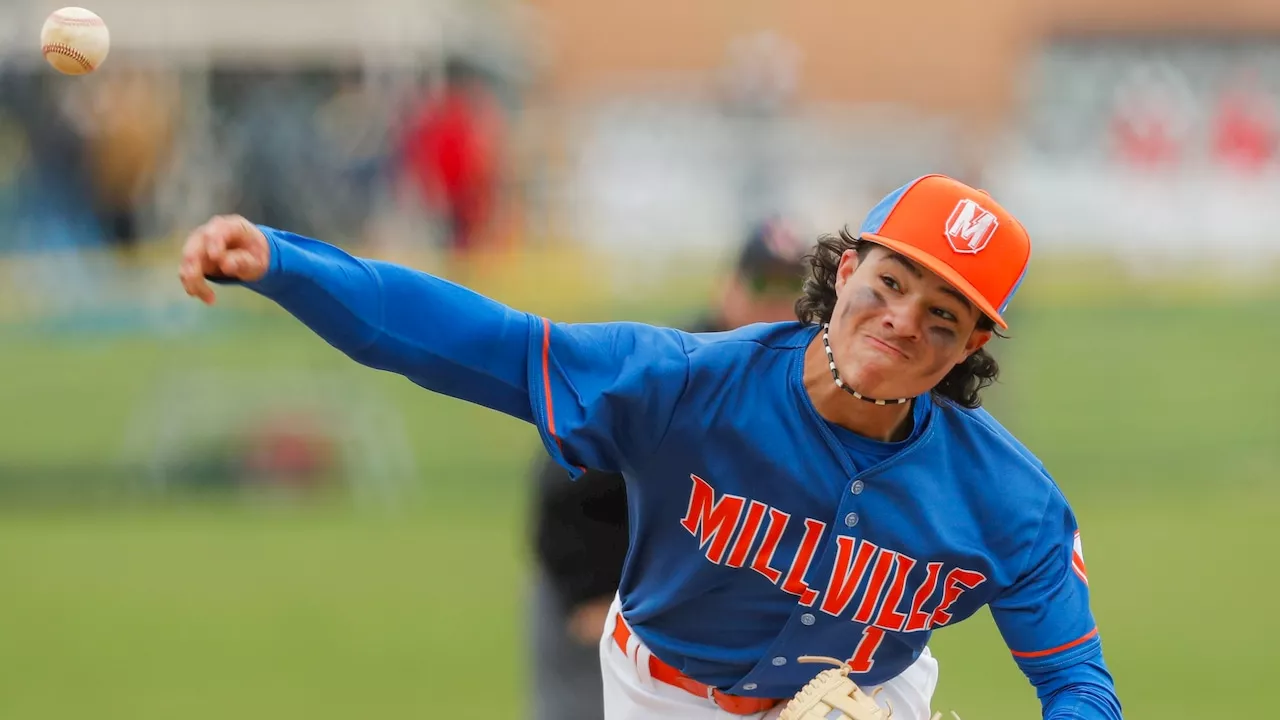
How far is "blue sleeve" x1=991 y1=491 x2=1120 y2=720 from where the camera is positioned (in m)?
3.68

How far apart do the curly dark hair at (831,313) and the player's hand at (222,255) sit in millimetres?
1341

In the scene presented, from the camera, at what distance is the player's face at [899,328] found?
3441mm

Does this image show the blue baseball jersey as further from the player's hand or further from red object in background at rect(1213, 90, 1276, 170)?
red object in background at rect(1213, 90, 1276, 170)

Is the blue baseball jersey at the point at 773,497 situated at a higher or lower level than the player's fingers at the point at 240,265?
lower

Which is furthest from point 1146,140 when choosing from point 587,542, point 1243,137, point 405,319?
point 405,319

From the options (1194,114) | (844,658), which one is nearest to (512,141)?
(1194,114)

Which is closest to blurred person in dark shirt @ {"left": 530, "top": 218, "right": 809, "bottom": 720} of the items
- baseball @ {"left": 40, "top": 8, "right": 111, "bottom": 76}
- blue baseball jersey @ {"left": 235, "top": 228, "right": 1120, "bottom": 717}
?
blue baseball jersey @ {"left": 235, "top": 228, "right": 1120, "bottom": 717}

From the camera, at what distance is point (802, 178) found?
74.1 feet

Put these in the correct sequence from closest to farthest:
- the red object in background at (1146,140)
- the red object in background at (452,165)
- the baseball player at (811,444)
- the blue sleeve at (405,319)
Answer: the blue sleeve at (405,319) → the baseball player at (811,444) → the red object in background at (452,165) → the red object in background at (1146,140)

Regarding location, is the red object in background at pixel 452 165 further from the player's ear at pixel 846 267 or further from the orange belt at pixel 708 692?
the player's ear at pixel 846 267

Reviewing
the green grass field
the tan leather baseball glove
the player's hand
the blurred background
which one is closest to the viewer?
the player's hand

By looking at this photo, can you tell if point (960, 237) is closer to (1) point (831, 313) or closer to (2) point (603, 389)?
(1) point (831, 313)

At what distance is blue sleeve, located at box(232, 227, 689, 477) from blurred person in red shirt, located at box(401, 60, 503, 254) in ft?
50.5

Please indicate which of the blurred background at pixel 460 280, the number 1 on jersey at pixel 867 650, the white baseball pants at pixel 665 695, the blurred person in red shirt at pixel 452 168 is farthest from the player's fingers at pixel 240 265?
the blurred person in red shirt at pixel 452 168
